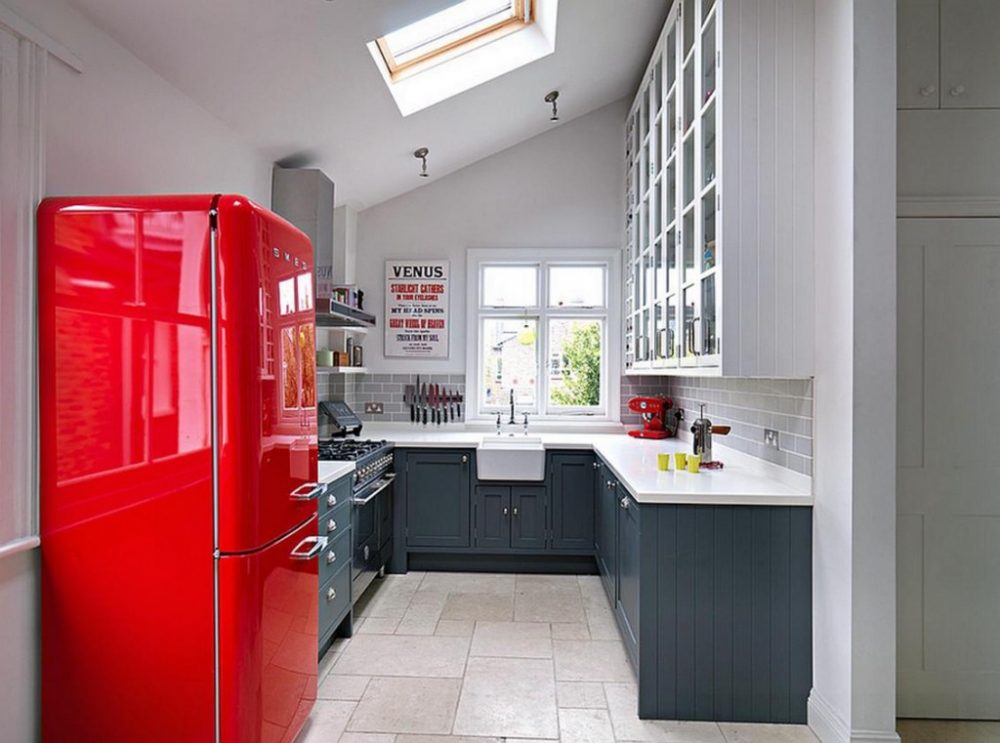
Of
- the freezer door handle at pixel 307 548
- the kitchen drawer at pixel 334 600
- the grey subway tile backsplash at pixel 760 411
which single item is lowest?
the kitchen drawer at pixel 334 600

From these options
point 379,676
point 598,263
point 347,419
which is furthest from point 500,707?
point 598,263

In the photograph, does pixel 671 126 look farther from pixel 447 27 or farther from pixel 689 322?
pixel 447 27

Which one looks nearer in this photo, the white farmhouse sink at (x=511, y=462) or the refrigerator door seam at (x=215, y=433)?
the refrigerator door seam at (x=215, y=433)

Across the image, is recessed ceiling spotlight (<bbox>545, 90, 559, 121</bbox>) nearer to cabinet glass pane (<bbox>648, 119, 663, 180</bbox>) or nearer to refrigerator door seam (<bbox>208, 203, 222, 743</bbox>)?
cabinet glass pane (<bbox>648, 119, 663, 180</bbox>)

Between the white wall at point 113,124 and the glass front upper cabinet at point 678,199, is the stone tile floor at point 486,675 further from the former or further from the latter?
the white wall at point 113,124

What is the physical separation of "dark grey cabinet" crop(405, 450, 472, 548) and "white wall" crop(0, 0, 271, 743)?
215cm

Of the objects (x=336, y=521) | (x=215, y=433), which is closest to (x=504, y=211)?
(x=336, y=521)

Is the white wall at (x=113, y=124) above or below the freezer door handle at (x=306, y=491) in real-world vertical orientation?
above

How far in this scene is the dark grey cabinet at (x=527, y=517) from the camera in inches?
161

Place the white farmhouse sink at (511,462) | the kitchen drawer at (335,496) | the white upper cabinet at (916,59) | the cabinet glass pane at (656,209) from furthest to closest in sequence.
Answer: the white farmhouse sink at (511,462) < the cabinet glass pane at (656,209) < the kitchen drawer at (335,496) < the white upper cabinet at (916,59)

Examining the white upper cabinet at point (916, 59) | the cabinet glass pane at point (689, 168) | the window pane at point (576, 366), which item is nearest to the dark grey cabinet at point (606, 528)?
the window pane at point (576, 366)

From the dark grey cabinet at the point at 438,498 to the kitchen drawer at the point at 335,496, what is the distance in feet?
3.47

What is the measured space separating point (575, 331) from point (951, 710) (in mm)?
3214

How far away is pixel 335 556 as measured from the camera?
2.87 metres
